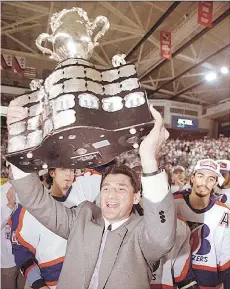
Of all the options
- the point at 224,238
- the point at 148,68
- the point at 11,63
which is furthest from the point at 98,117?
the point at 148,68

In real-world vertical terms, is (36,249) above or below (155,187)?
below

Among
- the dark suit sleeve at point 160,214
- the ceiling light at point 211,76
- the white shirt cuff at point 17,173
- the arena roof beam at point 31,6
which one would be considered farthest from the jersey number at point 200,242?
the ceiling light at point 211,76

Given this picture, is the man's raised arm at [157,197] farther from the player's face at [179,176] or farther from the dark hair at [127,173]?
the player's face at [179,176]

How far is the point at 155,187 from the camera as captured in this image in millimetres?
1262

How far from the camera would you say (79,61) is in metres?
1.38

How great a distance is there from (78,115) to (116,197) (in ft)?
1.61

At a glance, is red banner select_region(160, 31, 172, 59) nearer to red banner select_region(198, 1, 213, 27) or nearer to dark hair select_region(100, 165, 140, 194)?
red banner select_region(198, 1, 213, 27)

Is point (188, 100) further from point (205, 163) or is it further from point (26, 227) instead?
point (26, 227)

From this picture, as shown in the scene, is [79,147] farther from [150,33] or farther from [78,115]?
[150,33]

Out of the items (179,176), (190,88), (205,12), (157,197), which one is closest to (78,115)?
Result: (157,197)

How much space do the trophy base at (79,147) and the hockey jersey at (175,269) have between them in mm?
861

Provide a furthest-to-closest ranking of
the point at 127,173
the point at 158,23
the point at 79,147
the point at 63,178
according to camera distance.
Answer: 1. the point at 158,23
2. the point at 63,178
3. the point at 127,173
4. the point at 79,147

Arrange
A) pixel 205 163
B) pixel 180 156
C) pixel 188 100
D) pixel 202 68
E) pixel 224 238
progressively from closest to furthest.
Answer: pixel 224 238
pixel 205 163
pixel 180 156
pixel 202 68
pixel 188 100

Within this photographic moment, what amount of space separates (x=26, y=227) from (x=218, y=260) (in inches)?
58.4
